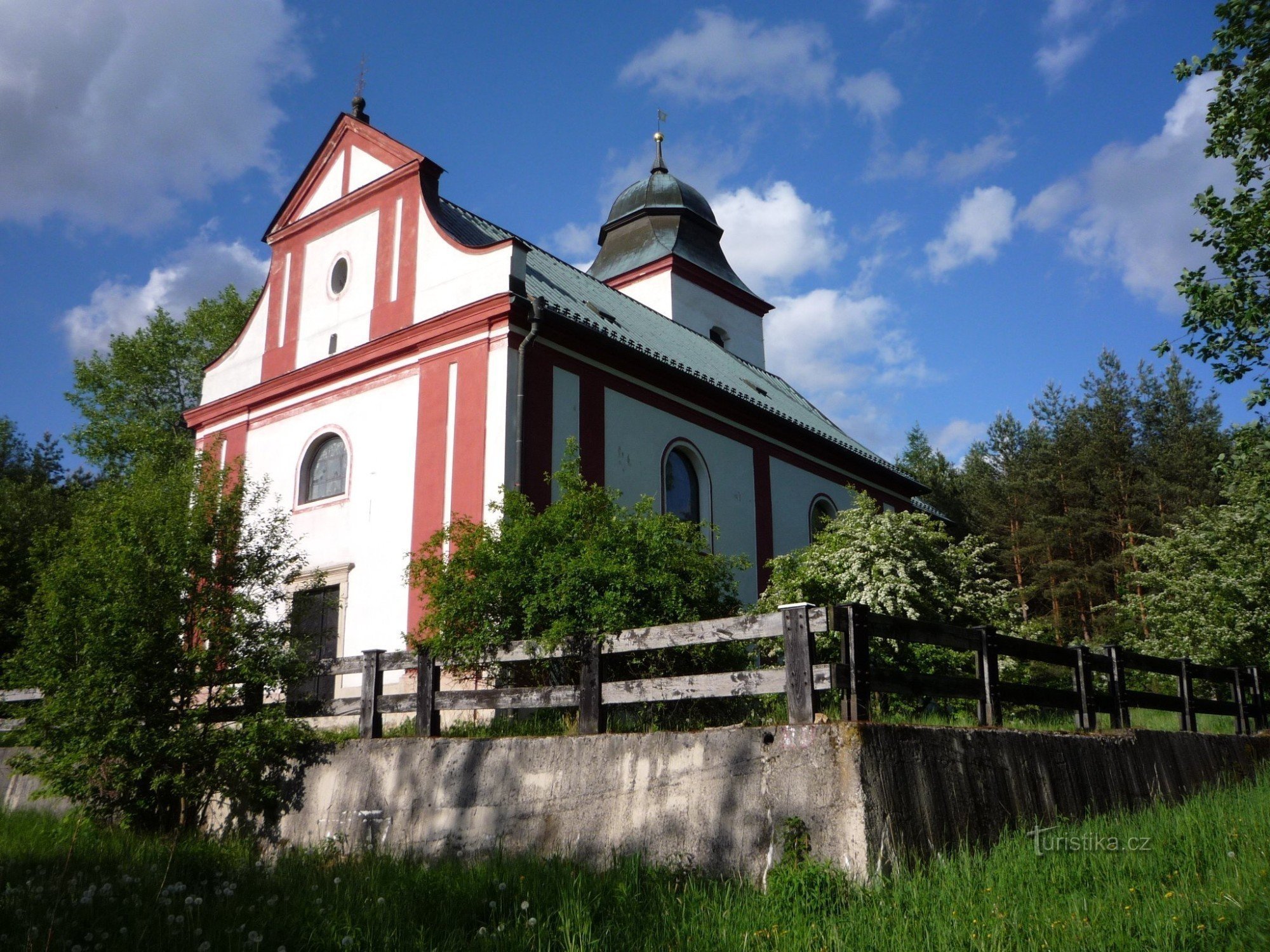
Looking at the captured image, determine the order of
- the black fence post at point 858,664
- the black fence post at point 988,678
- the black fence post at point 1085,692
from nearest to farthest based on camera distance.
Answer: the black fence post at point 858,664
the black fence post at point 988,678
the black fence post at point 1085,692

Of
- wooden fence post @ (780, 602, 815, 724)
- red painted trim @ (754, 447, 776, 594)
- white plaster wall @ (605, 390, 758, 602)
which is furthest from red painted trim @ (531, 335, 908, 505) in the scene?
wooden fence post @ (780, 602, 815, 724)

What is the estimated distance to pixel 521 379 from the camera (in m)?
15.0

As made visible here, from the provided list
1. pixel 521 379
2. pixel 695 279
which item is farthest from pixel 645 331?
pixel 695 279

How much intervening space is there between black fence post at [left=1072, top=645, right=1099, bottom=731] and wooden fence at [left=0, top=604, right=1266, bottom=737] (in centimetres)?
1

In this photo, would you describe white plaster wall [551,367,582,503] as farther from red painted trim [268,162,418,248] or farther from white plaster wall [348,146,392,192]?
white plaster wall [348,146,392,192]

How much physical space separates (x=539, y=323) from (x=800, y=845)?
10143 millimetres

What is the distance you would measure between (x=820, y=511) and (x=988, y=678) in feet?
47.1

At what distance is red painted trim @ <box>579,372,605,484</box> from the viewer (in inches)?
628

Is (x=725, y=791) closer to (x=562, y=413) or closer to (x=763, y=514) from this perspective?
(x=562, y=413)

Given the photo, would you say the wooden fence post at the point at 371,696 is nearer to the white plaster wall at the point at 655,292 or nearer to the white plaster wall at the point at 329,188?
the white plaster wall at the point at 329,188

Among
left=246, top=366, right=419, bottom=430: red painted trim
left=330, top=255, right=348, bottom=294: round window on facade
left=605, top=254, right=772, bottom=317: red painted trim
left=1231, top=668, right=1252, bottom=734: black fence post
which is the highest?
left=605, top=254, right=772, bottom=317: red painted trim

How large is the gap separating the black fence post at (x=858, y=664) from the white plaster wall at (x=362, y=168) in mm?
13520

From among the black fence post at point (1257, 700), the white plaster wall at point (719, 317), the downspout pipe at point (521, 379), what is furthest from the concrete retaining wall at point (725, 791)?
the white plaster wall at point (719, 317)

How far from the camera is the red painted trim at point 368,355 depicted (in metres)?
15.2
